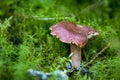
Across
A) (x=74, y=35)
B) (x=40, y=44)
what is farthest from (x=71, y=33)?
(x=40, y=44)

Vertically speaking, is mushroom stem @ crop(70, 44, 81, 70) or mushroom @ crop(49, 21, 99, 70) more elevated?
mushroom @ crop(49, 21, 99, 70)

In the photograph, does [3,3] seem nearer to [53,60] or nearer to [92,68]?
[53,60]

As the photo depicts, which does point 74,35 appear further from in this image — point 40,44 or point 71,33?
point 40,44

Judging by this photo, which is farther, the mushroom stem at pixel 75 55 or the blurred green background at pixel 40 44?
the mushroom stem at pixel 75 55

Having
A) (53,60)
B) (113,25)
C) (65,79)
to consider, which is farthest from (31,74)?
(113,25)

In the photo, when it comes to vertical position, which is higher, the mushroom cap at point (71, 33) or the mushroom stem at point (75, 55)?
the mushroom cap at point (71, 33)

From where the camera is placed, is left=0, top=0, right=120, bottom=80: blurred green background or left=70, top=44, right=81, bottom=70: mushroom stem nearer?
left=0, top=0, right=120, bottom=80: blurred green background
